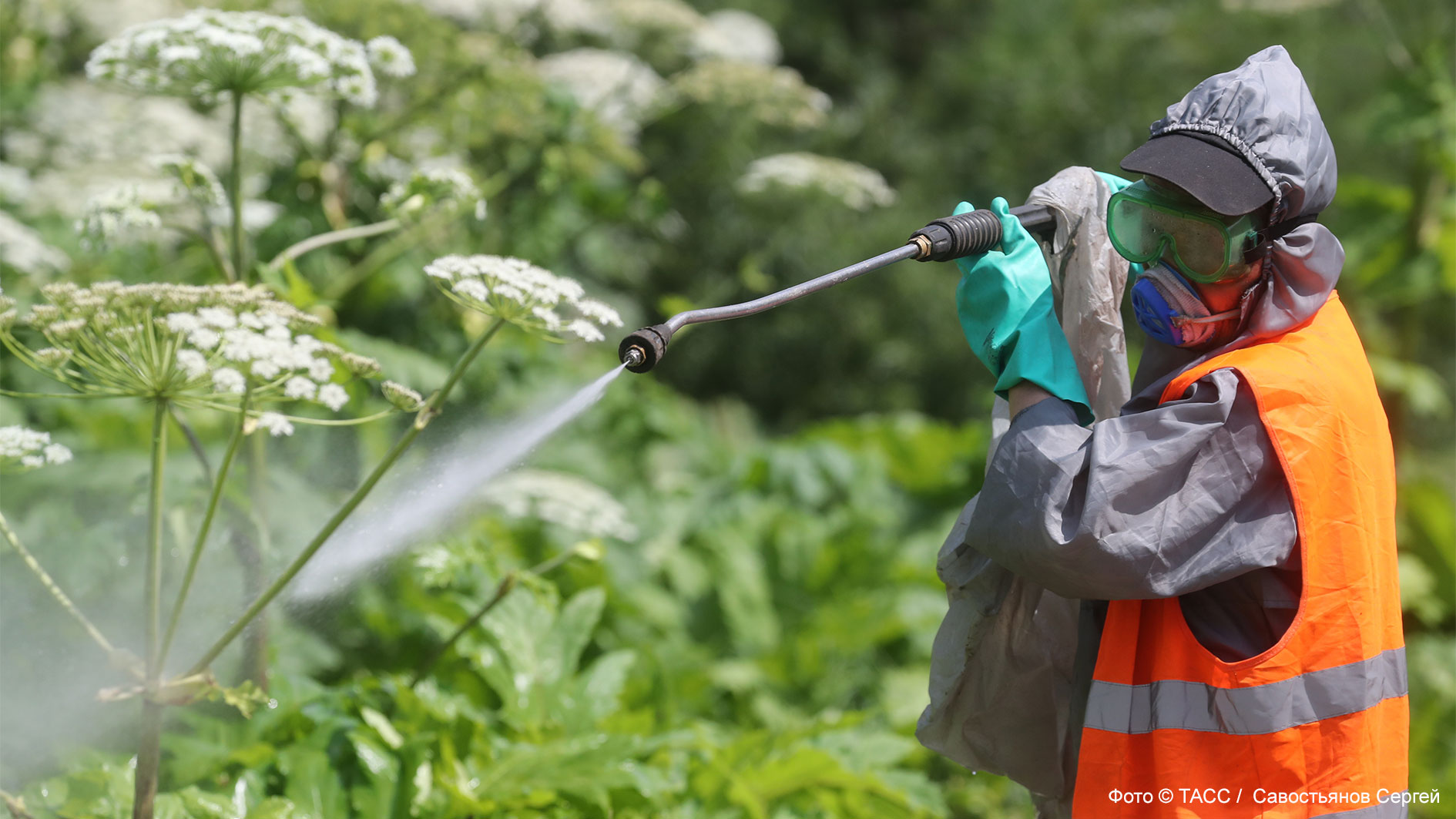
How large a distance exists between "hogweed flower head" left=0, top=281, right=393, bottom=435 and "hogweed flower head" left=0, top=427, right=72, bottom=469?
0.22m

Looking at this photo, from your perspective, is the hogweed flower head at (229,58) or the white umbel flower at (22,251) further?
the white umbel flower at (22,251)

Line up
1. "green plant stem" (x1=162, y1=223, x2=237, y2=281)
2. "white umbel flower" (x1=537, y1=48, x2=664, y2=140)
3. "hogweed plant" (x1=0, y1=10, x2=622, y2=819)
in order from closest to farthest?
"hogweed plant" (x1=0, y1=10, x2=622, y2=819), "green plant stem" (x1=162, y1=223, x2=237, y2=281), "white umbel flower" (x1=537, y1=48, x2=664, y2=140)

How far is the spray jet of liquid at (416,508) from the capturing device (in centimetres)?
214

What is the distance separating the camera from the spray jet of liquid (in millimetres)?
2141

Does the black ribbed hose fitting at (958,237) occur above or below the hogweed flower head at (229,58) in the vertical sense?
below

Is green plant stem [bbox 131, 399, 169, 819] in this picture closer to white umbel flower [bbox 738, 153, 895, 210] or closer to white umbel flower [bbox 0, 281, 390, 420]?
white umbel flower [bbox 0, 281, 390, 420]

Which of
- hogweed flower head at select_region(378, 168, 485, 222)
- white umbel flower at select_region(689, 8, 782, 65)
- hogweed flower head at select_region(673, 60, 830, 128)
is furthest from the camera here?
white umbel flower at select_region(689, 8, 782, 65)

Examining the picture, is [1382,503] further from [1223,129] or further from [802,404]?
[802,404]

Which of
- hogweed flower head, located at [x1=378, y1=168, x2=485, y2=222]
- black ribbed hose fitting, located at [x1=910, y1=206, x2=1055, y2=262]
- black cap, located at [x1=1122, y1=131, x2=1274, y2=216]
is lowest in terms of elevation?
hogweed flower head, located at [x1=378, y1=168, x2=485, y2=222]

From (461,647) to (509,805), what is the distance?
0.58 meters

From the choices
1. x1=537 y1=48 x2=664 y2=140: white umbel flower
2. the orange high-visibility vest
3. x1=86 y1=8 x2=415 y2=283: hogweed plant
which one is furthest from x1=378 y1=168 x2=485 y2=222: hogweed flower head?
x1=537 y1=48 x2=664 y2=140: white umbel flower

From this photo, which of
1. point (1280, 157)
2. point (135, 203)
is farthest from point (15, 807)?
point (1280, 157)

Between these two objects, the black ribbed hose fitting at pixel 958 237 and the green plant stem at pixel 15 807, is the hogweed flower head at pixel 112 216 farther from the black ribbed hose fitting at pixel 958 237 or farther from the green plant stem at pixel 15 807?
the black ribbed hose fitting at pixel 958 237

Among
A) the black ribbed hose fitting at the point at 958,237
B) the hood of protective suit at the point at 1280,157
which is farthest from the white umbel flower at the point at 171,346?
the hood of protective suit at the point at 1280,157
